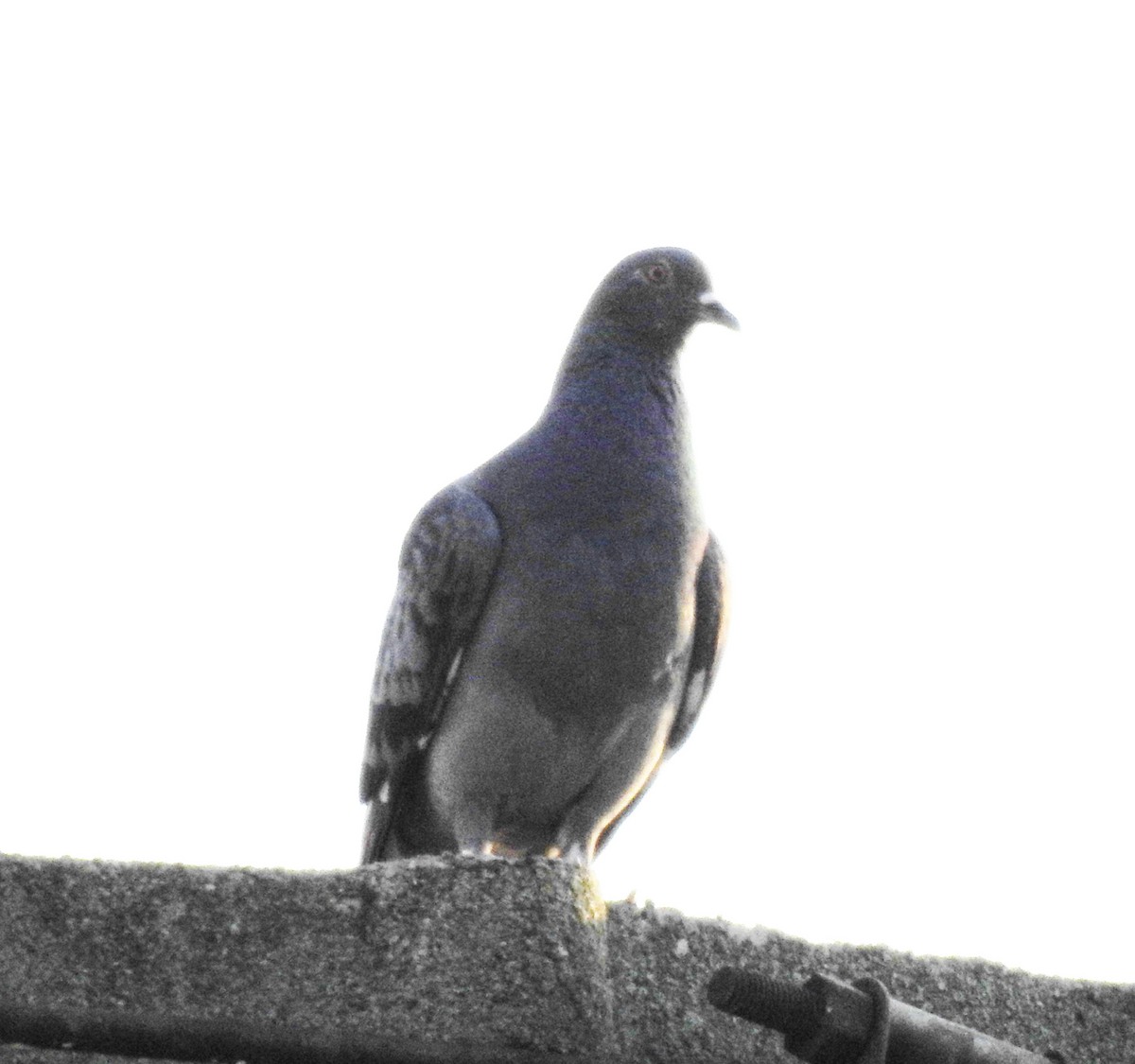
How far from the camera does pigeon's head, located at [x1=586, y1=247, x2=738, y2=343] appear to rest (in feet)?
27.7

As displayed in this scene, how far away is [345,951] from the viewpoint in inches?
149

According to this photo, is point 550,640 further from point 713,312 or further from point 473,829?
point 713,312

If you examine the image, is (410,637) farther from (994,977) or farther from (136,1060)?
(136,1060)

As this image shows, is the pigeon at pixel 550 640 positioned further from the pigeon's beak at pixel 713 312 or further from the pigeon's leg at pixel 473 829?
the pigeon's beak at pixel 713 312

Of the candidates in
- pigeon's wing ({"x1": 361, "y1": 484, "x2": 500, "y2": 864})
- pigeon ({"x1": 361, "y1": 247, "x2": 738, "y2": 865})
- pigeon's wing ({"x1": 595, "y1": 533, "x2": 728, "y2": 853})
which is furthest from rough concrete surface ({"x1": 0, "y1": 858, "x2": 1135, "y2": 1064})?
pigeon's wing ({"x1": 595, "y1": 533, "x2": 728, "y2": 853})

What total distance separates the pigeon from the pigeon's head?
0.66 m

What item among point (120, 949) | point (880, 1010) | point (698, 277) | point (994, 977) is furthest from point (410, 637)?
point (880, 1010)

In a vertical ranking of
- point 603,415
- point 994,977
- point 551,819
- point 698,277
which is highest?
point 698,277

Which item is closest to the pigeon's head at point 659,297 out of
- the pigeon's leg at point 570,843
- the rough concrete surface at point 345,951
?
the pigeon's leg at point 570,843

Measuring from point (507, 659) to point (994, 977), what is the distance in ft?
9.20

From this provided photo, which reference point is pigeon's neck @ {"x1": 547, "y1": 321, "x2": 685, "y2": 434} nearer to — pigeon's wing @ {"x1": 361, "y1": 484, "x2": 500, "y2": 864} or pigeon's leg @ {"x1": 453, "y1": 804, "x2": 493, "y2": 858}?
pigeon's wing @ {"x1": 361, "y1": 484, "x2": 500, "y2": 864}

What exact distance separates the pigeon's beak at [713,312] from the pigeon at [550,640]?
926mm

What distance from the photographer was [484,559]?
7293 mm

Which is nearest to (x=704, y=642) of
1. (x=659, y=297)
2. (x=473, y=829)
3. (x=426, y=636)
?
(x=426, y=636)
